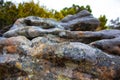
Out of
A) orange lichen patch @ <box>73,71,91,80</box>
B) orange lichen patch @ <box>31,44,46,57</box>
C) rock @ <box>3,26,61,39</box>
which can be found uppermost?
rock @ <box>3,26,61,39</box>

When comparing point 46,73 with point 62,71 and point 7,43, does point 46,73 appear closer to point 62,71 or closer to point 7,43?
point 62,71

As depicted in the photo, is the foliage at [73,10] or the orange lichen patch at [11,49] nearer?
the orange lichen patch at [11,49]

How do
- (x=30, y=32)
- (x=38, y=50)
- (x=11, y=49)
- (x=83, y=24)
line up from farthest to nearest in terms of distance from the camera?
(x=83, y=24)
(x=30, y=32)
(x=11, y=49)
(x=38, y=50)

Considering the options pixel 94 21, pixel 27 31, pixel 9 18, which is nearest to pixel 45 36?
pixel 27 31

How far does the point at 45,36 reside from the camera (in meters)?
9.08

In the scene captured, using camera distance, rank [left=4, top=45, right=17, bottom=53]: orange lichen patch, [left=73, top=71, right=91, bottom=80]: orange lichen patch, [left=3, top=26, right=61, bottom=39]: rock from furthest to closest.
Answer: [left=3, top=26, right=61, bottom=39]: rock < [left=4, top=45, right=17, bottom=53]: orange lichen patch < [left=73, top=71, right=91, bottom=80]: orange lichen patch

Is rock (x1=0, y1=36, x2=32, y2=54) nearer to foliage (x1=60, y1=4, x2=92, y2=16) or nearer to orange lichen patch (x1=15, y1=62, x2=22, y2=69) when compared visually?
orange lichen patch (x1=15, y1=62, x2=22, y2=69)

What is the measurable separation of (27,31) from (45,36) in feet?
2.01

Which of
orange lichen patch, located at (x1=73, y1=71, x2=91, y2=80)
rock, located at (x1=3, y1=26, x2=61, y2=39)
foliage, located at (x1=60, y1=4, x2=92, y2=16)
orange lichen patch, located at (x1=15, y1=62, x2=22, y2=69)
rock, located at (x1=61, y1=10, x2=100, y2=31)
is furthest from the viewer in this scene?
foliage, located at (x1=60, y1=4, x2=92, y2=16)

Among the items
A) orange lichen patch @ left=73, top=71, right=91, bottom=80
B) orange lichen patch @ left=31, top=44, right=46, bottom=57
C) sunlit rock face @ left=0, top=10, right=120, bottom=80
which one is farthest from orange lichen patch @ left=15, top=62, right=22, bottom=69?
orange lichen patch @ left=73, top=71, right=91, bottom=80

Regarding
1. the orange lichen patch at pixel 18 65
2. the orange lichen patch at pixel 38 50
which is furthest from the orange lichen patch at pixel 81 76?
the orange lichen patch at pixel 18 65

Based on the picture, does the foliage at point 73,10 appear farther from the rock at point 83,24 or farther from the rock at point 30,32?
the rock at point 30,32

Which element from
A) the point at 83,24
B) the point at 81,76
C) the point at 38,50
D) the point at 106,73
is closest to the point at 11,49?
the point at 38,50

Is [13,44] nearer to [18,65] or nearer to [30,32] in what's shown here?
[18,65]
